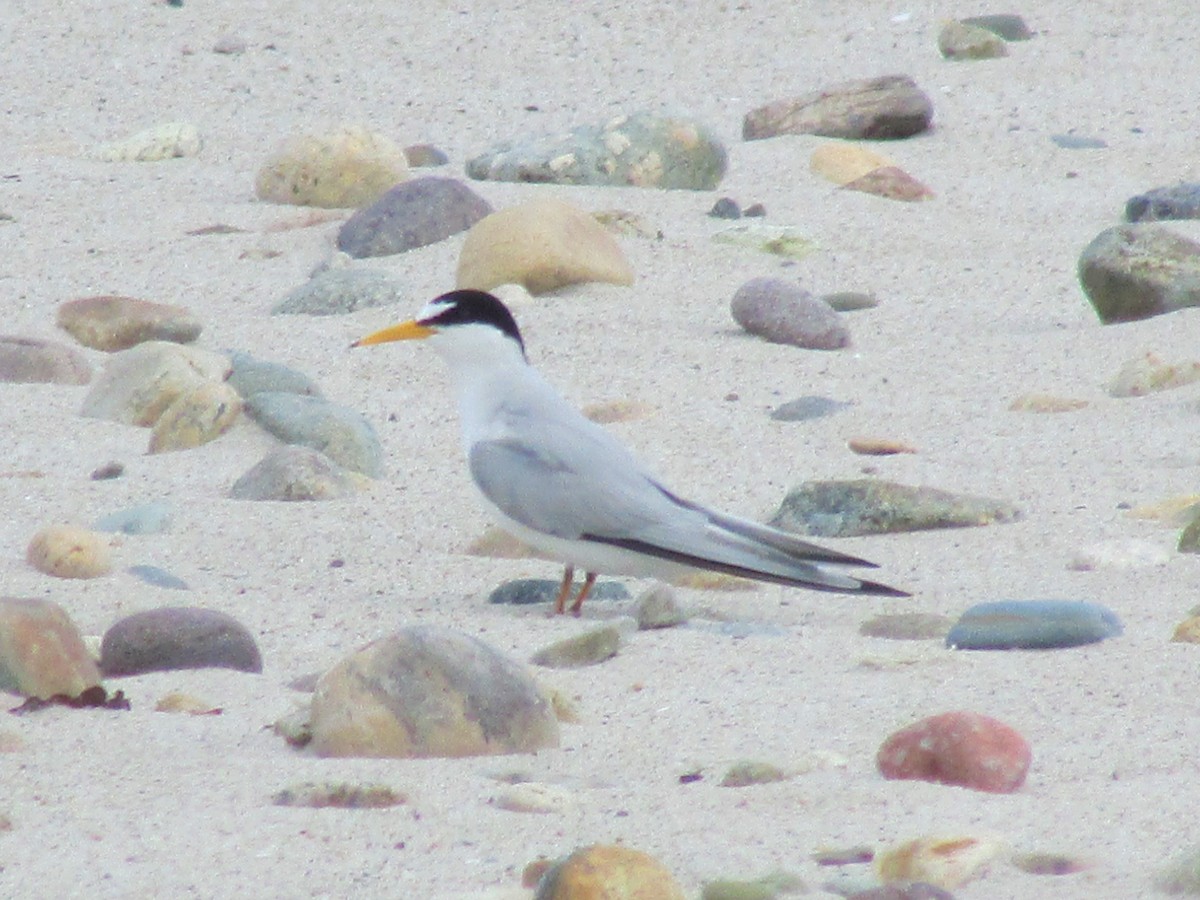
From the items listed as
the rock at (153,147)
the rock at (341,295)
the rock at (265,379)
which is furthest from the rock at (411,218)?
the rock at (153,147)

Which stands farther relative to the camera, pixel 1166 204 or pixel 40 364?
pixel 1166 204

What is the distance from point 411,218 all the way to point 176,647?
3.03 metres

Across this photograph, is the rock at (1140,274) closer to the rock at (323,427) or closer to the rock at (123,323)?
the rock at (323,427)

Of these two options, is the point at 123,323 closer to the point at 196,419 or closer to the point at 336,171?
the point at 196,419

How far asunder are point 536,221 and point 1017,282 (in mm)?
1432

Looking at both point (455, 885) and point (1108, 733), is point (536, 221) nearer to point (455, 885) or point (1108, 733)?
point (1108, 733)

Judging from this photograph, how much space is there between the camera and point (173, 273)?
618 cm

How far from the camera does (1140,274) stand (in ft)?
18.2

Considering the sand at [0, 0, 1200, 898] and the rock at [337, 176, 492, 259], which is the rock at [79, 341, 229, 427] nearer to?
the sand at [0, 0, 1200, 898]

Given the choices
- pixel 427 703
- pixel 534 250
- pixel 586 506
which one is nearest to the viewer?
pixel 427 703

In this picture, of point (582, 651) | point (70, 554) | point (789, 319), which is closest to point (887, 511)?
point (582, 651)

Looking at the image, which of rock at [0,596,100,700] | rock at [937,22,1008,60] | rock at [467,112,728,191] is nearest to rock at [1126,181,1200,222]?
rock at [467,112,728,191]

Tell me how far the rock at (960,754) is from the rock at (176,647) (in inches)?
44.0

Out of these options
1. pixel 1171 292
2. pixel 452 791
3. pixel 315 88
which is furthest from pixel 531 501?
pixel 315 88
